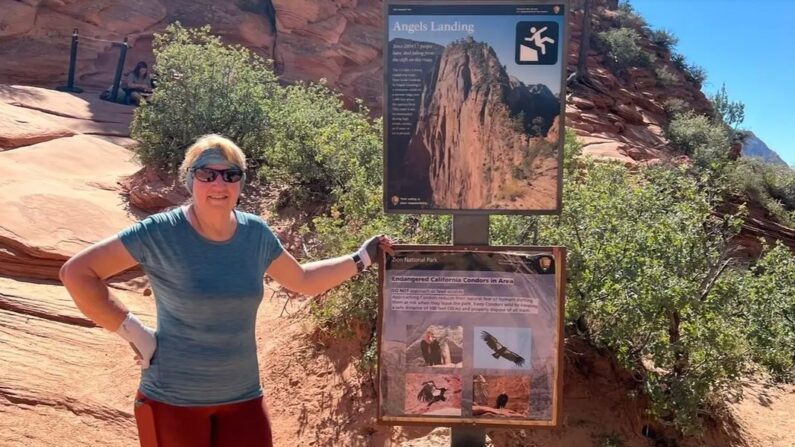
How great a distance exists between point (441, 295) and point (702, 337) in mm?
1928

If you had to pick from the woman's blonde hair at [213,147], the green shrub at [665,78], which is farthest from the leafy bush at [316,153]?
the green shrub at [665,78]

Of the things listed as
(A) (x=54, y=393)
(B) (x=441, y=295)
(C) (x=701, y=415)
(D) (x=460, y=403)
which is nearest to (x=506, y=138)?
(B) (x=441, y=295)

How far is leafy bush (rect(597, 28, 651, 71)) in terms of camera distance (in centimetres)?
2698

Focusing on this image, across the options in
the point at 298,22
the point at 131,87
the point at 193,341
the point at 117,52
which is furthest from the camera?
the point at 298,22

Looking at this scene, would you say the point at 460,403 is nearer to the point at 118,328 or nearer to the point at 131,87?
the point at 118,328

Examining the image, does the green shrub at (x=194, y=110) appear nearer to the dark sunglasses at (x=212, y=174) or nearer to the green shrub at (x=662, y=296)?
the green shrub at (x=662, y=296)

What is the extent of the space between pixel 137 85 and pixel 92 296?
15992mm

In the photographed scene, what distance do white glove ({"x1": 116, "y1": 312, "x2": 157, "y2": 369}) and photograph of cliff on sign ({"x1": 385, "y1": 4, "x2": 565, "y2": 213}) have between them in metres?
1.20


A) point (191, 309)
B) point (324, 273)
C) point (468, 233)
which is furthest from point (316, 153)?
point (191, 309)

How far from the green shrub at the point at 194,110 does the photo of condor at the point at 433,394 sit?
281 inches

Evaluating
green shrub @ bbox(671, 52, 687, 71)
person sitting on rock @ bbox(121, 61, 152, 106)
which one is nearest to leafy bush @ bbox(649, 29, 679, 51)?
green shrub @ bbox(671, 52, 687, 71)

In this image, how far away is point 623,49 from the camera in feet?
88.8

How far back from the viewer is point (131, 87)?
16.6m

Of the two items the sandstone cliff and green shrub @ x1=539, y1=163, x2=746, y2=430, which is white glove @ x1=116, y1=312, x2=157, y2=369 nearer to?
the sandstone cliff
